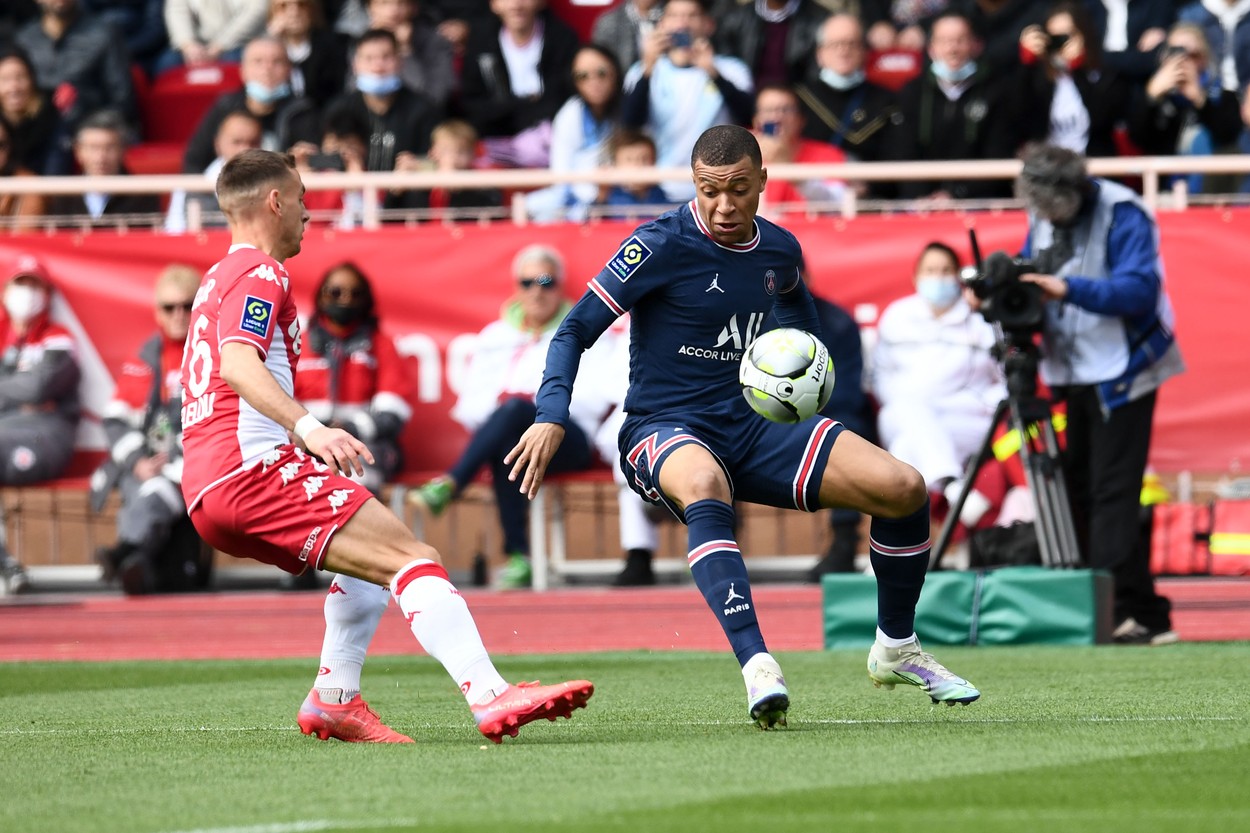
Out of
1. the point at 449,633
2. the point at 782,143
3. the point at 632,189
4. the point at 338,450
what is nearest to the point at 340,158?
the point at 632,189

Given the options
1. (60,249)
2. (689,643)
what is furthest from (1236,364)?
(60,249)

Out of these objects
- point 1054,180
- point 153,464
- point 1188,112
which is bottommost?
point 153,464

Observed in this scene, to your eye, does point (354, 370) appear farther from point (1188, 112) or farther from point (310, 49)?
point (1188, 112)

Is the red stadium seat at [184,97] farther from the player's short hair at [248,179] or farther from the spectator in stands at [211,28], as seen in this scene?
the player's short hair at [248,179]

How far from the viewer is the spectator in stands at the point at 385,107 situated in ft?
49.6

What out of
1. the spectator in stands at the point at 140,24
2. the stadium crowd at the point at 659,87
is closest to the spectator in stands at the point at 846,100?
the stadium crowd at the point at 659,87

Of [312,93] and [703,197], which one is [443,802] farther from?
→ [312,93]

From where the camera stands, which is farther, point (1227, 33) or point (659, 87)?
point (1227, 33)

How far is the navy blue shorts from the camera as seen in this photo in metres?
6.81

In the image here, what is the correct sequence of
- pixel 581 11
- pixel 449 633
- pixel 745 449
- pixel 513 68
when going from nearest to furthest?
pixel 449 633 < pixel 745 449 < pixel 513 68 < pixel 581 11

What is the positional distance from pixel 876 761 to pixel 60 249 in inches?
396

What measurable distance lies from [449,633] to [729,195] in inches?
69.0

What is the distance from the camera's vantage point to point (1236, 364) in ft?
42.9

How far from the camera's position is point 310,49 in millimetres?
16406
